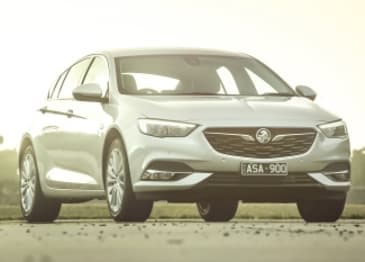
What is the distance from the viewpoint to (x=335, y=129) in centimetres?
1220

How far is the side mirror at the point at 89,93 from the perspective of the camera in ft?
41.4

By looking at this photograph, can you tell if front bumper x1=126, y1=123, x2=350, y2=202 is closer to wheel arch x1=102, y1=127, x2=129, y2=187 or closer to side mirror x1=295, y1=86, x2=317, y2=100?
wheel arch x1=102, y1=127, x2=129, y2=187

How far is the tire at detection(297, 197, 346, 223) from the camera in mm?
12688

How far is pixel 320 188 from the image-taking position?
39.6 ft

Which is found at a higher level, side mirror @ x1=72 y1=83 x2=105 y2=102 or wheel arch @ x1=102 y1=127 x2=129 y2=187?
side mirror @ x1=72 y1=83 x2=105 y2=102

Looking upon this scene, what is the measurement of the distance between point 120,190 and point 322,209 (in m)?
2.32

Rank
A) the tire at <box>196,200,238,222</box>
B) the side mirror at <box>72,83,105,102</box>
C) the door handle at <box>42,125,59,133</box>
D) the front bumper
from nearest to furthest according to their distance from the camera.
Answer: the front bumper → the side mirror at <box>72,83,105,102</box> → the door handle at <box>42,125,59,133</box> → the tire at <box>196,200,238,222</box>

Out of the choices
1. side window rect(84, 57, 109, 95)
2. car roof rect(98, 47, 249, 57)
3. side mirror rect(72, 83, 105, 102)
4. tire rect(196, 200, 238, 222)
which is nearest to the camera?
side mirror rect(72, 83, 105, 102)

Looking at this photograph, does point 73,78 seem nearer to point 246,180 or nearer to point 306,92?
point 306,92

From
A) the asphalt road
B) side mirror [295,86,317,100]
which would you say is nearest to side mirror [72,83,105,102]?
the asphalt road

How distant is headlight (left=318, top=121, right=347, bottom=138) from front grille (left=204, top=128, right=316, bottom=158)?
0.67 feet

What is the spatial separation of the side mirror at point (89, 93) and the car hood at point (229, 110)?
56 cm

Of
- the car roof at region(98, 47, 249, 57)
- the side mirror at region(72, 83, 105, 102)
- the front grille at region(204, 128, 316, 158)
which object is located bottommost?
the front grille at region(204, 128, 316, 158)

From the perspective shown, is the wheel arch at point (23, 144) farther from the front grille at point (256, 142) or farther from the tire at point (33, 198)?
the front grille at point (256, 142)
